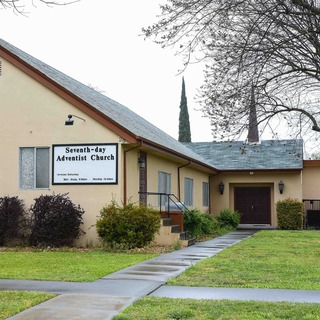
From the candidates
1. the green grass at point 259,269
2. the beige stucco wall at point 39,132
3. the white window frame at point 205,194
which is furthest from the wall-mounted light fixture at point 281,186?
the beige stucco wall at point 39,132

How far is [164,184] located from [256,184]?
9.96 meters

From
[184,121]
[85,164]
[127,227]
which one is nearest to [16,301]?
[127,227]

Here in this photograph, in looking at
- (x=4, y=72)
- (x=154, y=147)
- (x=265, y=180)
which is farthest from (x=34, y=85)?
(x=265, y=180)

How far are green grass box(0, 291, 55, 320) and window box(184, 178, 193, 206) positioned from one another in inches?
620

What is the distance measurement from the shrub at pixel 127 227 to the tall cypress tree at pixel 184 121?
33071mm

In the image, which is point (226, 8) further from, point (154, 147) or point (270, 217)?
point (270, 217)

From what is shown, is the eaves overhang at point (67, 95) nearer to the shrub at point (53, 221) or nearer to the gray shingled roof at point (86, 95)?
the gray shingled roof at point (86, 95)

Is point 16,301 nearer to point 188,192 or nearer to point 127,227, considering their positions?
point 127,227

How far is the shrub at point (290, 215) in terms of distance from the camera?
25984 millimetres

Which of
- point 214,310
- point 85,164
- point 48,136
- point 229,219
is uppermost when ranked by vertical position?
point 48,136

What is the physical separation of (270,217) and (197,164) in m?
7.25

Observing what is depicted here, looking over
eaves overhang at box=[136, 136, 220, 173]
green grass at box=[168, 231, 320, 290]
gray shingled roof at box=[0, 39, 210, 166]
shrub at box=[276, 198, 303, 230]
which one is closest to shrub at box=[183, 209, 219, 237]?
eaves overhang at box=[136, 136, 220, 173]

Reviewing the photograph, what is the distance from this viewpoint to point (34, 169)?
16.8 m

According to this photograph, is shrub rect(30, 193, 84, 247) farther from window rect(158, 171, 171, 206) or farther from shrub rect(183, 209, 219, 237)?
shrub rect(183, 209, 219, 237)
